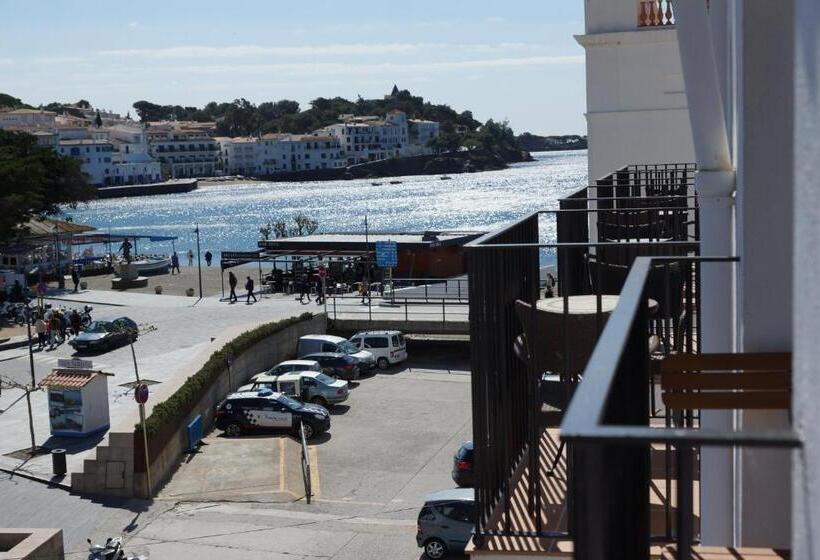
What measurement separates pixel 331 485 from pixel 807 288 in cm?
1928

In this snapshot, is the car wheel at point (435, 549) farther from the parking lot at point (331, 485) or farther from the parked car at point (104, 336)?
the parked car at point (104, 336)

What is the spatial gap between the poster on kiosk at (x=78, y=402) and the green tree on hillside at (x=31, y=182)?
26.3 meters

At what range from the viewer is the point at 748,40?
4.56 m

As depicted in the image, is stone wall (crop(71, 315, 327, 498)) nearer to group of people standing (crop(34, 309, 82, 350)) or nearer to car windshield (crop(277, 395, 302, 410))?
car windshield (crop(277, 395, 302, 410))

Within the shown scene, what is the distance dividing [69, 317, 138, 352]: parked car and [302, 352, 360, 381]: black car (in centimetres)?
576

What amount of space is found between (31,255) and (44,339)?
19.4 m

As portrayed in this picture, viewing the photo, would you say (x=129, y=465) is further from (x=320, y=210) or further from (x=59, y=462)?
(x=320, y=210)

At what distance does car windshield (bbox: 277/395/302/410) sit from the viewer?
79.2 ft

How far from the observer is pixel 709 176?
216 inches

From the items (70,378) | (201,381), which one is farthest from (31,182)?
(70,378)

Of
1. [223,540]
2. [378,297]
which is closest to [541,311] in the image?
[223,540]

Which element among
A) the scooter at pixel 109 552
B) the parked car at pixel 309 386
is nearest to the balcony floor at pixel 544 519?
the scooter at pixel 109 552

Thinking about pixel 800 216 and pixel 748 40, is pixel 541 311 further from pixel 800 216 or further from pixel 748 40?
pixel 800 216

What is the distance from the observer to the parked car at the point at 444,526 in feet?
51.2
